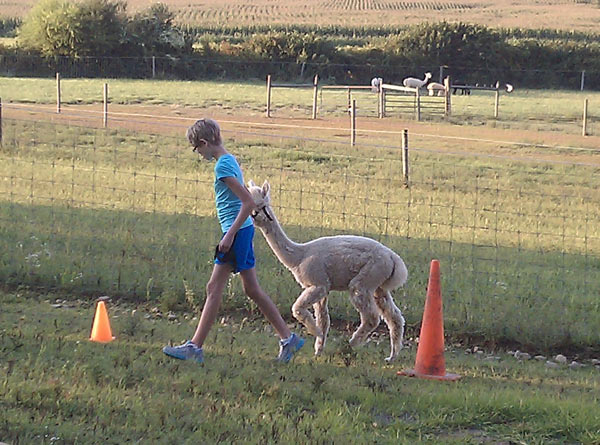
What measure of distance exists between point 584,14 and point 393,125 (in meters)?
59.5

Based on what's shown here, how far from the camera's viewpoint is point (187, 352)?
7.67 metres

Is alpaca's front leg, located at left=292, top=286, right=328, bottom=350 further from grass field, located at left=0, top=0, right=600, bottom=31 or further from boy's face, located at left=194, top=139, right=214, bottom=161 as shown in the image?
grass field, located at left=0, top=0, right=600, bottom=31

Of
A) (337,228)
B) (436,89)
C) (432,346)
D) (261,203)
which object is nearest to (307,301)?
(261,203)

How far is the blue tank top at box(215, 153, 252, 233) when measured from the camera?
7.70m

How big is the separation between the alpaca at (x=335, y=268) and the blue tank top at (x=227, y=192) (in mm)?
417

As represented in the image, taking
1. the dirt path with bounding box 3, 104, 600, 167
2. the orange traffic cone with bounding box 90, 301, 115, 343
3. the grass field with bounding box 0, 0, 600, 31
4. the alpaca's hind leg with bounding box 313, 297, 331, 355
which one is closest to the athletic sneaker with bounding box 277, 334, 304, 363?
the alpaca's hind leg with bounding box 313, 297, 331, 355

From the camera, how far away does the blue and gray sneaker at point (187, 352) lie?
7652mm

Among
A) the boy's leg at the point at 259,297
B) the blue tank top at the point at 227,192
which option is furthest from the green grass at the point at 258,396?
the blue tank top at the point at 227,192

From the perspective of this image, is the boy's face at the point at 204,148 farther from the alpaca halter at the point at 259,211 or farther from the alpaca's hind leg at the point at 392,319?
the alpaca's hind leg at the point at 392,319

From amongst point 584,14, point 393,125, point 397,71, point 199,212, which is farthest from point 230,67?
point 199,212

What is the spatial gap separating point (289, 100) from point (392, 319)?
128ft

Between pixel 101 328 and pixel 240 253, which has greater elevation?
pixel 240 253

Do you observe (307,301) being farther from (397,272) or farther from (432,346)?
(432,346)

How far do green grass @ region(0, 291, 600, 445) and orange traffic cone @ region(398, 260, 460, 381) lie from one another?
16cm
